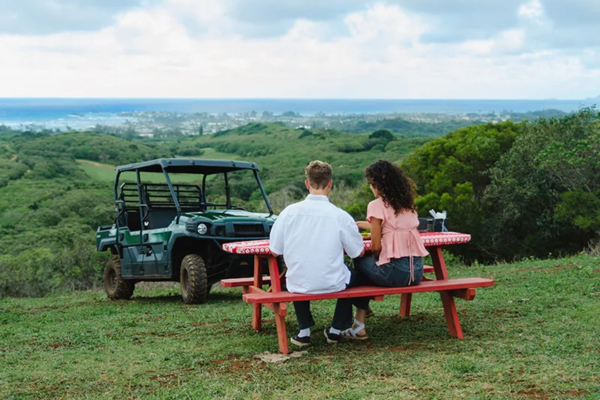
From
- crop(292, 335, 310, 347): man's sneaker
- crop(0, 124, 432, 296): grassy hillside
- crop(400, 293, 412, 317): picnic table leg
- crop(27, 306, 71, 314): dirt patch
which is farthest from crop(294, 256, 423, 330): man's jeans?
crop(0, 124, 432, 296): grassy hillside

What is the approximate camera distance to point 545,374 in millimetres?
5434

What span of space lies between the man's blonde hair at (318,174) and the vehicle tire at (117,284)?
7.37 m

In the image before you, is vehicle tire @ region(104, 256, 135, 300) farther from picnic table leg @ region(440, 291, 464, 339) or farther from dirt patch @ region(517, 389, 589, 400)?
dirt patch @ region(517, 389, 589, 400)

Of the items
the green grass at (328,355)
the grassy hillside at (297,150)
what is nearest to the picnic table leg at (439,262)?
the green grass at (328,355)

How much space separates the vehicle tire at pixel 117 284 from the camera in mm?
13031

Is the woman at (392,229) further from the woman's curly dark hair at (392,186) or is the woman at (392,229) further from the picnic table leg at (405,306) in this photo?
the picnic table leg at (405,306)

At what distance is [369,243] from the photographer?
7184 mm

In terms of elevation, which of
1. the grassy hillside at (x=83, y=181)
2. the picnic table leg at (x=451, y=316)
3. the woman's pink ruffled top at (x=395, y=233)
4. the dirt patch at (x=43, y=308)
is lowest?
the grassy hillside at (x=83, y=181)

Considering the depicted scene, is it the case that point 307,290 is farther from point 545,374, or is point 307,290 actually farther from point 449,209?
point 449,209

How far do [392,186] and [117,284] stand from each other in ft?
25.5

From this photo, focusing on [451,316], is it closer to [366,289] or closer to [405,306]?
[366,289]

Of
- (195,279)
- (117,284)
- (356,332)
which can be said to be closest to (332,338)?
(356,332)

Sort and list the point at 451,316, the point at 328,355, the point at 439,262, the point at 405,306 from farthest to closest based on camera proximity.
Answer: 1. the point at 405,306
2. the point at 439,262
3. the point at 451,316
4. the point at 328,355

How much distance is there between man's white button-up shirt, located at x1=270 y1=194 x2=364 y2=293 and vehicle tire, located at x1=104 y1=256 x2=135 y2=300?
713cm
